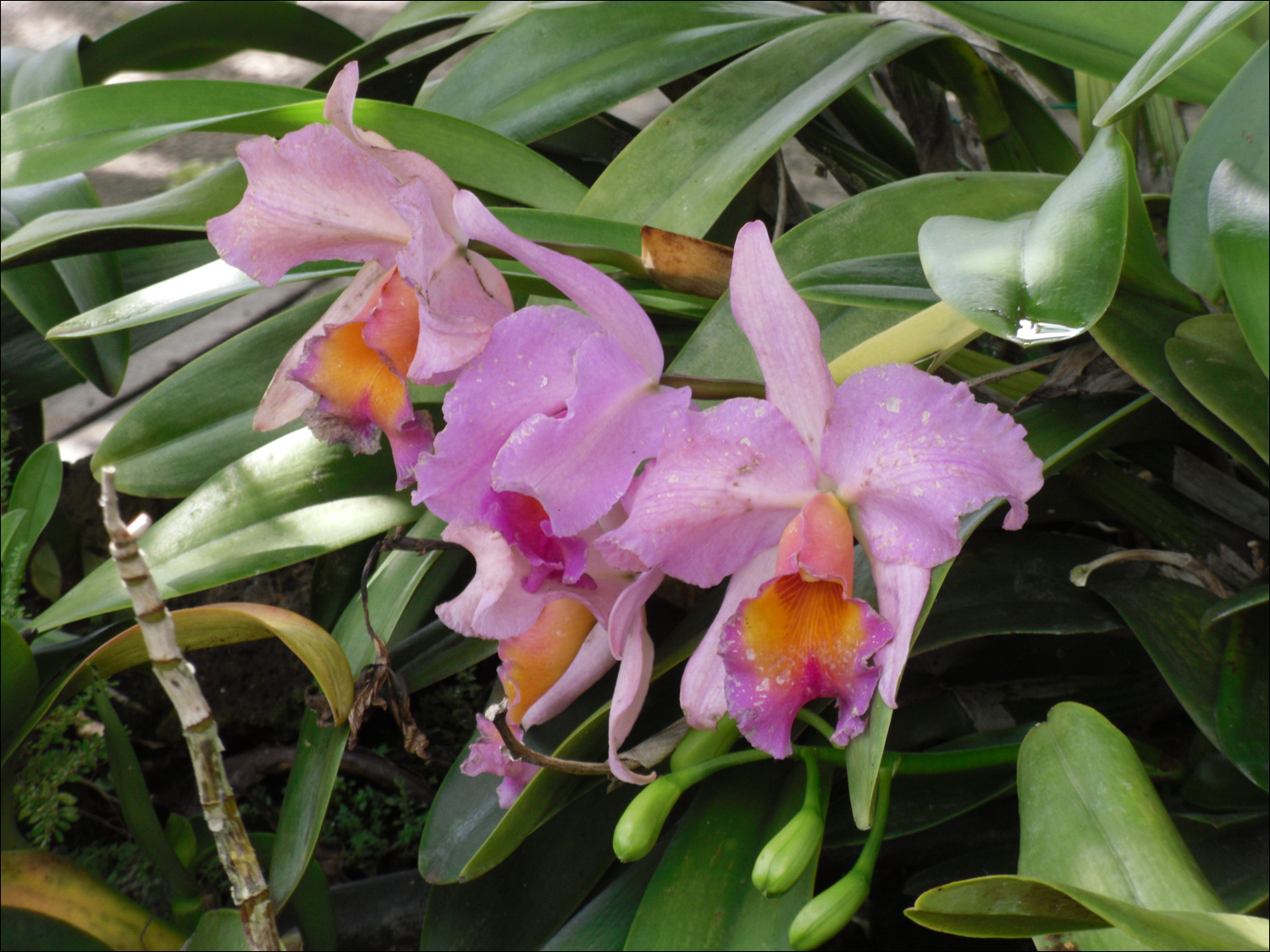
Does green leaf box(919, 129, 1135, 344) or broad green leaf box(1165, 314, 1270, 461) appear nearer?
green leaf box(919, 129, 1135, 344)

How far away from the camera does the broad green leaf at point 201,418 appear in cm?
76

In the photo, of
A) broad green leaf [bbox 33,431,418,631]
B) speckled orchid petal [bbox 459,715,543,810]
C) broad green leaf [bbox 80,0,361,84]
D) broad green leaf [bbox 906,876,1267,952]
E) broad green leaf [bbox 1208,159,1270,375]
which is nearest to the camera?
broad green leaf [bbox 906,876,1267,952]

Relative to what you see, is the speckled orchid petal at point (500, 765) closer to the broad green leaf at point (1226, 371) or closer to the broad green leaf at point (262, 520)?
the broad green leaf at point (262, 520)

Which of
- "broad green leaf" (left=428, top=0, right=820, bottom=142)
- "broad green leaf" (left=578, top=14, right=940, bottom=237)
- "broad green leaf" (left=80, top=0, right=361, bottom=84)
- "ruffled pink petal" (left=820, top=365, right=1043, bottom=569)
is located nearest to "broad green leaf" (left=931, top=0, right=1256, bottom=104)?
"broad green leaf" (left=578, top=14, right=940, bottom=237)

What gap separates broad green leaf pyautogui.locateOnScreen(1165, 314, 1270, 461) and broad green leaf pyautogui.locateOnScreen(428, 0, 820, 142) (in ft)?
1.55

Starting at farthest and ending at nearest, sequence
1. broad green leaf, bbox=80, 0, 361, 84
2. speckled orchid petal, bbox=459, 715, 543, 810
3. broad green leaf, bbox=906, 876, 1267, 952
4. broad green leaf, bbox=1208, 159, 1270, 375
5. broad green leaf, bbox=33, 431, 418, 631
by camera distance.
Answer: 1. broad green leaf, bbox=80, 0, 361, 84
2. broad green leaf, bbox=33, 431, 418, 631
3. speckled orchid petal, bbox=459, 715, 543, 810
4. broad green leaf, bbox=1208, 159, 1270, 375
5. broad green leaf, bbox=906, 876, 1267, 952

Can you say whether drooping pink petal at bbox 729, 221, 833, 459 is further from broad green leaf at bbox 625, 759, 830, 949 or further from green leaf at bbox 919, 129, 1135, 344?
broad green leaf at bbox 625, 759, 830, 949

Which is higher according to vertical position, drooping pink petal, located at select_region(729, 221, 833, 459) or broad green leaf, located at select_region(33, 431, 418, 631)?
drooping pink petal, located at select_region(729, 221, 833, 459)

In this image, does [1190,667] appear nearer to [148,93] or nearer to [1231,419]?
[1231,419]

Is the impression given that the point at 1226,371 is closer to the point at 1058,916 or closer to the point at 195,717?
the point at 1058,916

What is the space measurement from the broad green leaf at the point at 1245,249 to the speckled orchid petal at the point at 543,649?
0.37 metres

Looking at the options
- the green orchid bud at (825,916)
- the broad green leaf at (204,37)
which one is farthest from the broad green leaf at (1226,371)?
the broad green leaf at (204,37)

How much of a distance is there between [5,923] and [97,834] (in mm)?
417

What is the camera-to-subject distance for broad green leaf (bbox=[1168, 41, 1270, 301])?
563 millimetres
